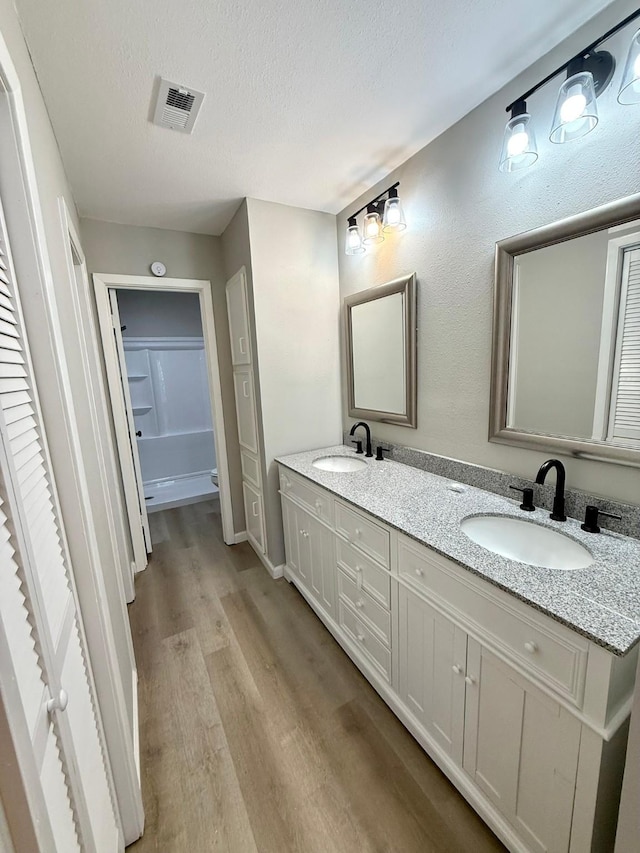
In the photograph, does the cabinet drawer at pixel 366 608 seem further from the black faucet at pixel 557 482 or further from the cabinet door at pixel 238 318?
the cabinet door at pixel 238 318

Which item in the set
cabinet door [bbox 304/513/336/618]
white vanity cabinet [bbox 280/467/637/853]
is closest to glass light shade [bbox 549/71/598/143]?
white vanity cabinet [bbox 280/467/637/853]

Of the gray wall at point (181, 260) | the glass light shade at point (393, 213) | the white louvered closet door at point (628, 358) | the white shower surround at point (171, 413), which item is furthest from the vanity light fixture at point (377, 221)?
the white shower surround at point (171, 413)

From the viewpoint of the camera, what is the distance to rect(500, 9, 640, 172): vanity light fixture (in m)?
0.95

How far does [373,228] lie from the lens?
1869 millimetres

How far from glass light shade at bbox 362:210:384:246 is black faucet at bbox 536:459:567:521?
1.45 m

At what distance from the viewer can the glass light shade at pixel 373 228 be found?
183 cm

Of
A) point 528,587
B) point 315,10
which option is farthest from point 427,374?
point 315,10

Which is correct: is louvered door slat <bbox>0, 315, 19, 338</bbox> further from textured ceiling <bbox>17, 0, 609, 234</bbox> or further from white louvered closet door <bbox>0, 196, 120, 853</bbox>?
textured ceiling <bbox>17, 0, 609, 234</bbox>

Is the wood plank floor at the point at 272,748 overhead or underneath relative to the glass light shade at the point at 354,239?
underneath

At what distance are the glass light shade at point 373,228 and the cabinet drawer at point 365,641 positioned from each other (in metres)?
1.96

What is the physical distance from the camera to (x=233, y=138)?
1.52 meters

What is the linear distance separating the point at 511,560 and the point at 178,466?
166 inches

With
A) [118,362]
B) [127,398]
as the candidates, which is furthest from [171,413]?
[118,362]

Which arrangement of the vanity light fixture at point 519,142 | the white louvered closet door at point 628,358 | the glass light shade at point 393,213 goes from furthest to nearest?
the glass light shade at point 393,213 < the vanity light fixture at point 519,142 < the white louvered closet door at point 628,358
